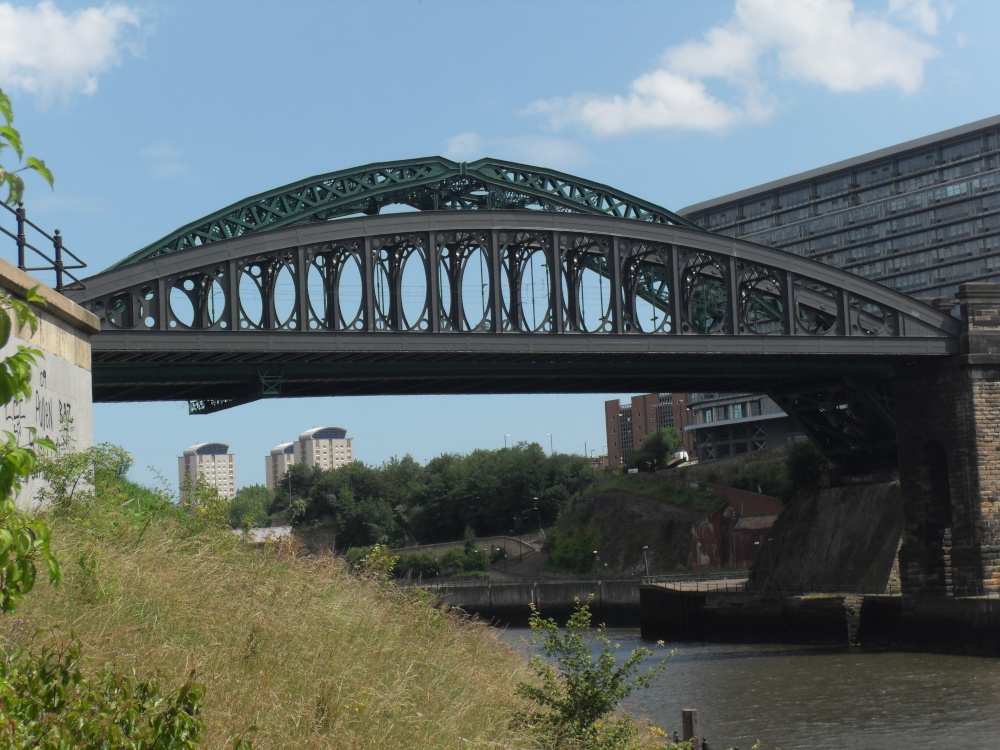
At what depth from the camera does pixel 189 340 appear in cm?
3622

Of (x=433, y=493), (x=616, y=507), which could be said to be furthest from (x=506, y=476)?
(x=616, y=507)

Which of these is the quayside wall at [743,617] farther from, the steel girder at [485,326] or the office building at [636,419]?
the office building at [636,419]

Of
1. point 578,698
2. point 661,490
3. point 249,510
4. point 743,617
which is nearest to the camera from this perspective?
point 578,698

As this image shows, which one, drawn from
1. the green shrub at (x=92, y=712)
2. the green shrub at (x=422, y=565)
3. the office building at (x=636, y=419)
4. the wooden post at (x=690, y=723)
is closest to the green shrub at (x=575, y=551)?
the green shrub at (x=422, y=565)

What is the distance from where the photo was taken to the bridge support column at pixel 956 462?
141ft

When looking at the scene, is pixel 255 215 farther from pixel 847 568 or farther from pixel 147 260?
pixel 847 568

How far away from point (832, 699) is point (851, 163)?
104 m

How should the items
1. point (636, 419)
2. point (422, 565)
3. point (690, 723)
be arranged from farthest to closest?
point (636, 419), point (422, 565), point (690, 723)

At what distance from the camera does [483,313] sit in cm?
4138

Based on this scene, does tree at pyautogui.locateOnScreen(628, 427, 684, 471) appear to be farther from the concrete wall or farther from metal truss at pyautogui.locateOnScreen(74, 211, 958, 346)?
the concrete wall

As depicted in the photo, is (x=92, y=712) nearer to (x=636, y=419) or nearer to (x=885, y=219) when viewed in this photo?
(x=885, y=219)

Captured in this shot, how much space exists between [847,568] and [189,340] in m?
28.4

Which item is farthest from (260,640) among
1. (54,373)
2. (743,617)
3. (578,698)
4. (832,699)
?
(743,617)

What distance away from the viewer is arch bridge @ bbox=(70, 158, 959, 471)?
37875mm
